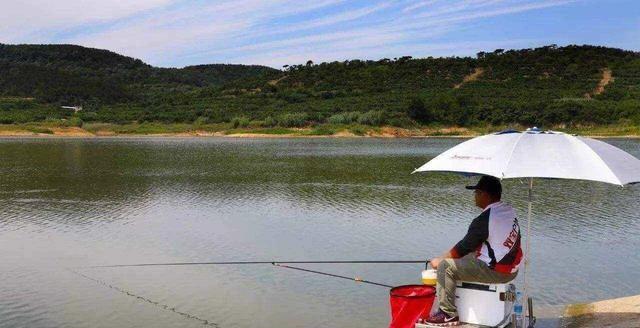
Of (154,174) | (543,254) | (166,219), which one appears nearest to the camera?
(543,254)

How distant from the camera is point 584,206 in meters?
18.8

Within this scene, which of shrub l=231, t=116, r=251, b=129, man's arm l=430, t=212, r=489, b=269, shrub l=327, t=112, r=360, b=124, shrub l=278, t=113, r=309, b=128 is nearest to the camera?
man's arm l=430, t=212, r=489, b=269

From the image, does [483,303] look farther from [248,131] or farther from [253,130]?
[253,130]

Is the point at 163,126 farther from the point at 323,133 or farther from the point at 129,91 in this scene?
the point at 129,91

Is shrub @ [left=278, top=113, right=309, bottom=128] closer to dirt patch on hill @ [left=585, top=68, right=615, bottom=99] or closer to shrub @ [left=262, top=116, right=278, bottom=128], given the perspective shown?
shrub @ [left=262, top=116, right=278, bottom=128]

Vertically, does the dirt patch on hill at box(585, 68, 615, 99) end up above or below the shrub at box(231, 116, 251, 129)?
above

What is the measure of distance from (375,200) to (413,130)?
181 feet

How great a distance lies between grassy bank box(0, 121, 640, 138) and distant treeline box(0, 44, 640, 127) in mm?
1330

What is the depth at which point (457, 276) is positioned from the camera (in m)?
5.90

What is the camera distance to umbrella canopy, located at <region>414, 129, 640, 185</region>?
18.0 feet

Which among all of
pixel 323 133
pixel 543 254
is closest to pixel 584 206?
pixel 543 254

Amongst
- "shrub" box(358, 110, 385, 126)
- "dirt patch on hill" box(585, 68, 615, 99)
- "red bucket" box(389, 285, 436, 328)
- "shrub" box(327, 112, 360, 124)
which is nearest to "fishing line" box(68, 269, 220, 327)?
"red bucket" box(389, 285, 436, 328)

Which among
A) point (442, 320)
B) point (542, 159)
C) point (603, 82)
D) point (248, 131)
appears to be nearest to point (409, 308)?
point (442, 320)

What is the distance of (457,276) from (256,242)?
8.42 meters
